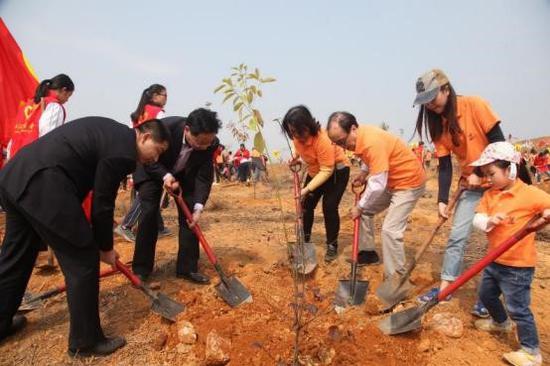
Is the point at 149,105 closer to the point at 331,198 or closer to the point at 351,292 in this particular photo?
the point at 331,198

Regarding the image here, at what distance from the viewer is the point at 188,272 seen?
3.82m

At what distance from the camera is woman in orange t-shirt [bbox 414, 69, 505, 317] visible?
2.93 m

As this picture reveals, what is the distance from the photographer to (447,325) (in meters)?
2.84

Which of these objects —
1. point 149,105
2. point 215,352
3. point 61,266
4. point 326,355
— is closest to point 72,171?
point 61,266

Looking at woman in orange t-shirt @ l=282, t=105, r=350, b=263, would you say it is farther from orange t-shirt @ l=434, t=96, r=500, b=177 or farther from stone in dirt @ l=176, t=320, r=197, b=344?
stone in dirt @ l=176, t=320, r=197, b=344

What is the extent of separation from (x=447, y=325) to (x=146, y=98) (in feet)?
12.6

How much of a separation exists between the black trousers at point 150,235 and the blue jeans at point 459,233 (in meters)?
2.23

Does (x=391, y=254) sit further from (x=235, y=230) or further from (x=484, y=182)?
(x=235, y=230)

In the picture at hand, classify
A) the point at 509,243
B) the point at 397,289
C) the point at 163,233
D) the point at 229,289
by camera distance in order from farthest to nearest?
the point at 163,233, the point at 229,289, the point at 397,289, the point at 509,243

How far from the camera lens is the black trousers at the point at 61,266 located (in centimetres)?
248

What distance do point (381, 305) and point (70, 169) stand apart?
254 cm

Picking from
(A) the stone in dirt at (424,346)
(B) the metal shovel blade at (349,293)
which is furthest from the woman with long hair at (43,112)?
(A) the stone in dirt at (424,346)

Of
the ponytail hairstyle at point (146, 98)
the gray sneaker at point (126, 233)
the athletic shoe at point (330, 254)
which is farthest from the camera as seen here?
the gray sneaker at point (126, 233)

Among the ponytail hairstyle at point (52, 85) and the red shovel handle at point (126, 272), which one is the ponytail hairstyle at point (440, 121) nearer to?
the red shovel handle at point (126, 272)
